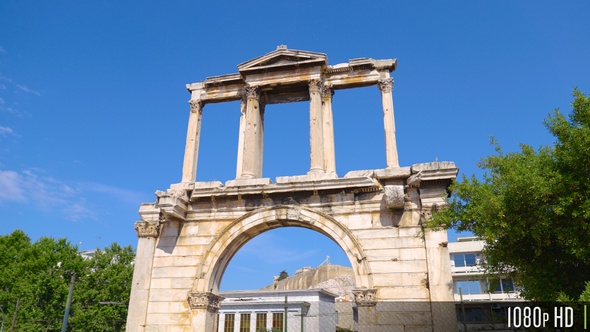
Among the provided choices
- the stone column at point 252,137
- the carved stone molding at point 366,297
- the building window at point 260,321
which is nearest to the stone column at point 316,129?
the stone column at point 252,137

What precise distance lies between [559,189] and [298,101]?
8.98m

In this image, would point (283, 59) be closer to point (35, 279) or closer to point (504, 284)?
point (35, 279)

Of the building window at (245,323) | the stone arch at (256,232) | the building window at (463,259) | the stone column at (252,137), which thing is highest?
the building window at (463,259)

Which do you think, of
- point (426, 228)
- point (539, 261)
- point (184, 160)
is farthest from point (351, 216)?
point (184, 160)

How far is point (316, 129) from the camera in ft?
43.5

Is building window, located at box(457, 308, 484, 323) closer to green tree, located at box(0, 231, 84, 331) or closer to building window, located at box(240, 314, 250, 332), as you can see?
building window, located at box(240, 314, 250, 332)

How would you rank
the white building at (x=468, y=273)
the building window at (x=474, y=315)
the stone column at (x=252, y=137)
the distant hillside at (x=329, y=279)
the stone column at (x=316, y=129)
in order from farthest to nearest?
the distant hillside at (x=329, y=279) → the white building at (x=468, y=273) → the building window at (x=474, y=315) → the stone column at (x=252, y=137) → the stone column at (x=316, y=129)

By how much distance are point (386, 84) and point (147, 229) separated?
8478mm

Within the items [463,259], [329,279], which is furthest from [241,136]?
[329,279]

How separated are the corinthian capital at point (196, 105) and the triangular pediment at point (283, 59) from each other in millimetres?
1830

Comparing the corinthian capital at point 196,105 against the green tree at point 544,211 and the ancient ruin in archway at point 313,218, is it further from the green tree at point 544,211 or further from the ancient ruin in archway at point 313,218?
the green tree at point 544,211

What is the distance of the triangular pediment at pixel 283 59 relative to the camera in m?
13.8

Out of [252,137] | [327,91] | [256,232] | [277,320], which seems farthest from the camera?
[277,320]

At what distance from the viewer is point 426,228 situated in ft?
37.0
